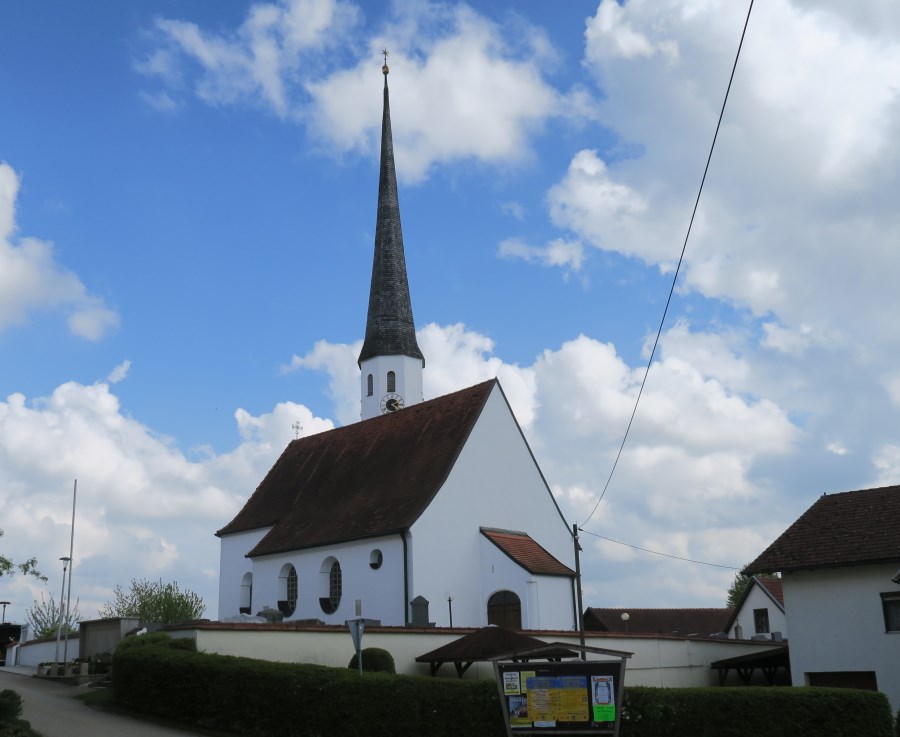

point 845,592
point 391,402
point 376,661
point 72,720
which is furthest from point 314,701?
point 391,402

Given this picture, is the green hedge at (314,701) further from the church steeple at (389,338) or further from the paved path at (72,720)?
the church steeple at (389,338)

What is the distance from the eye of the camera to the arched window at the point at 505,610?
31.3 m

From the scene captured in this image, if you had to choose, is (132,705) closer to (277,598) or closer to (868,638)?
(277,598)

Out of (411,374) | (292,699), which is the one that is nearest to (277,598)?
(411,374)

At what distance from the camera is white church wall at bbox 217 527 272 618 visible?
4025 cm

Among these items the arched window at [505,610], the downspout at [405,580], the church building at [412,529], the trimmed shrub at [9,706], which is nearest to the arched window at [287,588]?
the church building at [412,529]

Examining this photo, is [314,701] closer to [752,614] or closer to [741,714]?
[741,714]

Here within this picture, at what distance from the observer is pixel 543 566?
105 feet

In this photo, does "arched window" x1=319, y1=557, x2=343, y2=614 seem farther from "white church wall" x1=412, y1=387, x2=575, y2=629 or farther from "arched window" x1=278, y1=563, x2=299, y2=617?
"white church wall" x1=412, y1=387, x2=575, y2=629

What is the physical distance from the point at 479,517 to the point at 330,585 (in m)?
6.08

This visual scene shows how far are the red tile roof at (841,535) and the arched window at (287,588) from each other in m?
17.7

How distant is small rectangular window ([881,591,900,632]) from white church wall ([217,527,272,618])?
24.2 meters

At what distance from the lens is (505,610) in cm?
3173

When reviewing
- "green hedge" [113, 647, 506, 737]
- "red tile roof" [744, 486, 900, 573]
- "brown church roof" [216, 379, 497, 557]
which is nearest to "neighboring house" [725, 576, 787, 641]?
"brown church roof" [216, 379, 497, 557]
